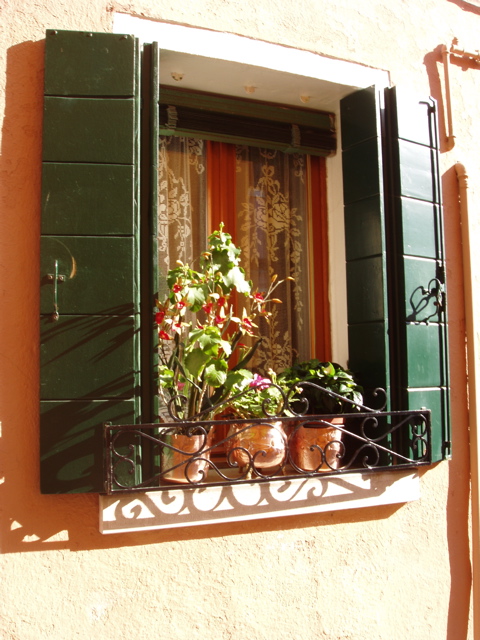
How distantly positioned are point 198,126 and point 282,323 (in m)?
1.08

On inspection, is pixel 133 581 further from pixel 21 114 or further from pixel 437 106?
pixel 437 106

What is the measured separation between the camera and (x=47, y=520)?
268cm

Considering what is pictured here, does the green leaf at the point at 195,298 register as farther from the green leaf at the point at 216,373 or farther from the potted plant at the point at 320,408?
the potted plant at the point at 320,408

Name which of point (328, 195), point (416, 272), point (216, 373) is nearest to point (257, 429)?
point (216, 373)

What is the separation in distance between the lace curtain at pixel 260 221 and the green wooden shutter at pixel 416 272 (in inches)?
21.0

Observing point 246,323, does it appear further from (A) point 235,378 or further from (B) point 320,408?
(B) point 320,408

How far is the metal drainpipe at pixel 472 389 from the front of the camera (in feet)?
11.2

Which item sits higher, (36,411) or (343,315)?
(343,315)

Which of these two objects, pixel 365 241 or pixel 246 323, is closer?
pixel 246 323

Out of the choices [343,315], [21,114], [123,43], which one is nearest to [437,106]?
[343,315]

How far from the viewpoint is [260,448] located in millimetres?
2965

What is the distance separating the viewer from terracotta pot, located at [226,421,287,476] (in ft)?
9.71

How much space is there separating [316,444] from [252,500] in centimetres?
39

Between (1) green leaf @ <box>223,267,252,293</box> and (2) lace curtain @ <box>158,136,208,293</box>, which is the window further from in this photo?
(2) lace curtain @ <box>158,136,208,293</box>
